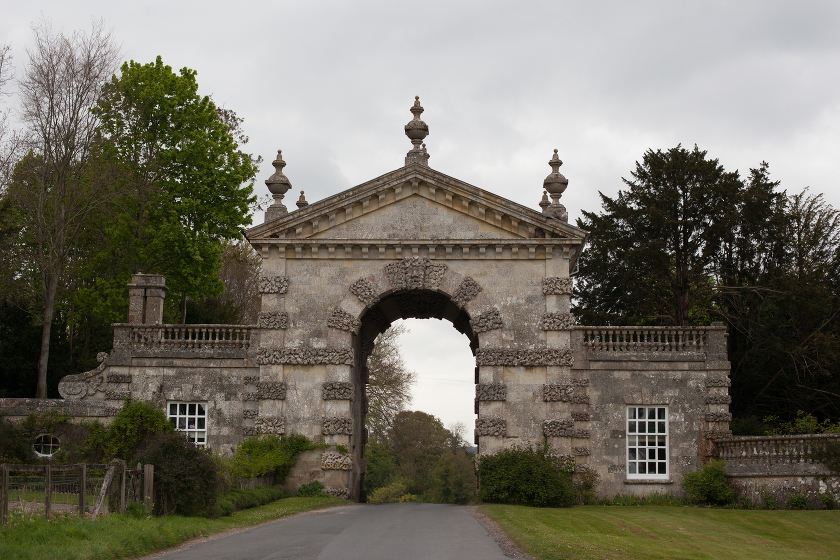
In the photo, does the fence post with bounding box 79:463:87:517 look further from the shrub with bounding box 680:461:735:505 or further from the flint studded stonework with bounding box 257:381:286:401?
the shrub with bounding box 680:461:735:505

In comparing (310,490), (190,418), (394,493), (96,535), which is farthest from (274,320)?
(394,493)

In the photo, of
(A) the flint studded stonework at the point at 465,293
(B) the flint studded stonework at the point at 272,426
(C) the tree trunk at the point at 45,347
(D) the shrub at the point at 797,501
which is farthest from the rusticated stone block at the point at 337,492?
(D) the shrub at the point at 797,501

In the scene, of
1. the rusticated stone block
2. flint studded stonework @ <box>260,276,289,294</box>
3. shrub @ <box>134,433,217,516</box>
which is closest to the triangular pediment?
flint studded stonework @ <box>260,276,289,294</box>

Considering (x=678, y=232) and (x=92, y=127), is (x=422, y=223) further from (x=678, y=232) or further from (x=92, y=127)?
(x=678, y=232)

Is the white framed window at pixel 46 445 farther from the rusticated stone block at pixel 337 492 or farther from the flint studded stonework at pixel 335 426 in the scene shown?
the rusticated stone block at pixel 337 492

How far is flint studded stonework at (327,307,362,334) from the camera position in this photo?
26.7m

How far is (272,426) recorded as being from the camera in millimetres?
26141

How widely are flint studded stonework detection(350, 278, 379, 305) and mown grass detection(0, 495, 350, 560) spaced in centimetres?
1043

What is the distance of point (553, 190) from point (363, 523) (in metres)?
13.4

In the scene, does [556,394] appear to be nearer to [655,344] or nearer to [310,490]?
[655,344]

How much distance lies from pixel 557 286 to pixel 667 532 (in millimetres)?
10164

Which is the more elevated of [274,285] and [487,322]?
[274,285]

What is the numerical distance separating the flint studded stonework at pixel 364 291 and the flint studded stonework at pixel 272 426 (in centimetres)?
447

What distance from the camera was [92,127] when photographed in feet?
105
